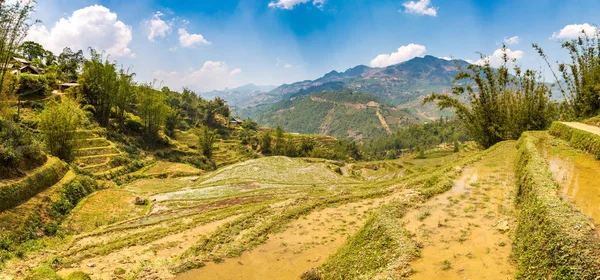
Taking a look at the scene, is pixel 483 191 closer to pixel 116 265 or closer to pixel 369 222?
pixel 369 222

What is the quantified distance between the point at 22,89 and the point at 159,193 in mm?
35870

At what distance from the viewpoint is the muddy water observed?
27.3 feet

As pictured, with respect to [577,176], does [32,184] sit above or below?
below

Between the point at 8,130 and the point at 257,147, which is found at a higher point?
the point at 8,130

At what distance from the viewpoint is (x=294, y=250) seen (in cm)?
1161

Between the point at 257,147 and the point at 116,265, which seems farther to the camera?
the point at 257,147

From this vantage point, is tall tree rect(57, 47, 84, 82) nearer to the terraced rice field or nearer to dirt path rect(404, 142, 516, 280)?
the terraced rice field

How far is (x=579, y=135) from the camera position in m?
15.6

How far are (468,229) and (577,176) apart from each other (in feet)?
17.4

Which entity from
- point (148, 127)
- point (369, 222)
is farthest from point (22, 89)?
point (369, 222)

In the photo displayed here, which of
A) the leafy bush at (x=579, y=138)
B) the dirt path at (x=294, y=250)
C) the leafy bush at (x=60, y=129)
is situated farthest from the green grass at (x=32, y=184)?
the leafy bush at (x=579, y=138)

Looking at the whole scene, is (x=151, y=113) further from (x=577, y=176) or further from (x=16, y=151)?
(x=577, y=176)

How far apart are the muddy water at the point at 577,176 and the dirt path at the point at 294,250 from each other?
7.69 meters

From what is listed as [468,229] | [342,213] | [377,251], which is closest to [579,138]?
[468,229]
